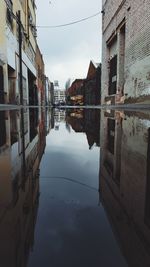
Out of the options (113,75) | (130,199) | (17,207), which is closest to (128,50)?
(113,75)

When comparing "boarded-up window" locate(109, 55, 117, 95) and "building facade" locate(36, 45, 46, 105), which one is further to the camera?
"building facade" locate(36, 45, 46, 105)

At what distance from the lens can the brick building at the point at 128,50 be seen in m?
9.11

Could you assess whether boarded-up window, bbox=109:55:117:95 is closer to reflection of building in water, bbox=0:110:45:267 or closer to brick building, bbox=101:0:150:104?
brick building, bbox=101:0:150:104

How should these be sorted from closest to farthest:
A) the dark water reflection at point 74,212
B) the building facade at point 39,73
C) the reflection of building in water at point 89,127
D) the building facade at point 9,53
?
1. the dark water reflection at point 74,212
2. the reflection of building in water at point 89,127
3. the building facade at point 9,53
4. the building facade at point 39,73

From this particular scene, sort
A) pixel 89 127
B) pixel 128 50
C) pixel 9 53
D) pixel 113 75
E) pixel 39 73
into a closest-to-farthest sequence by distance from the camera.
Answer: pixel 89 127
pixel 128 50
pixel 9 53
pixel 113 75
pixel 39 73

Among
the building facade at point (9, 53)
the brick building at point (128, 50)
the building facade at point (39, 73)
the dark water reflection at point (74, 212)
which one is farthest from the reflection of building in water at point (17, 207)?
the building facade at point (39, 73)

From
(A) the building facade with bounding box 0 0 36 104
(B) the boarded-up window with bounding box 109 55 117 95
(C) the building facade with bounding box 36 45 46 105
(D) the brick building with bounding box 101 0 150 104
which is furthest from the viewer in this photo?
(C) the building facade with bounding box 36 45 46 105

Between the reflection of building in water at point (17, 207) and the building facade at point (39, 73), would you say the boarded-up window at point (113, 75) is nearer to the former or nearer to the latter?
the reflection of building in water at point (17, 207)

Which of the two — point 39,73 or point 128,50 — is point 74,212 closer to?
point 128,50

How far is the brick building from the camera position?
9.11 m

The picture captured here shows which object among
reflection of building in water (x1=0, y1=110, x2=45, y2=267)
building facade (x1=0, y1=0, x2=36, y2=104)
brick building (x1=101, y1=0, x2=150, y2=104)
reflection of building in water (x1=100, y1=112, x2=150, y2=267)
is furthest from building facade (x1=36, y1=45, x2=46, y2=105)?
reflection of building in water (x1=0, y1=110, x2=45, y2=267)

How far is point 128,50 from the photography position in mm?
11281

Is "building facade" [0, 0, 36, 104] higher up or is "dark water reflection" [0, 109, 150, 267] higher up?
"building facade" [0, 0, 36, 104]

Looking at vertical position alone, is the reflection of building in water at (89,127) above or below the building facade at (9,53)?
below
